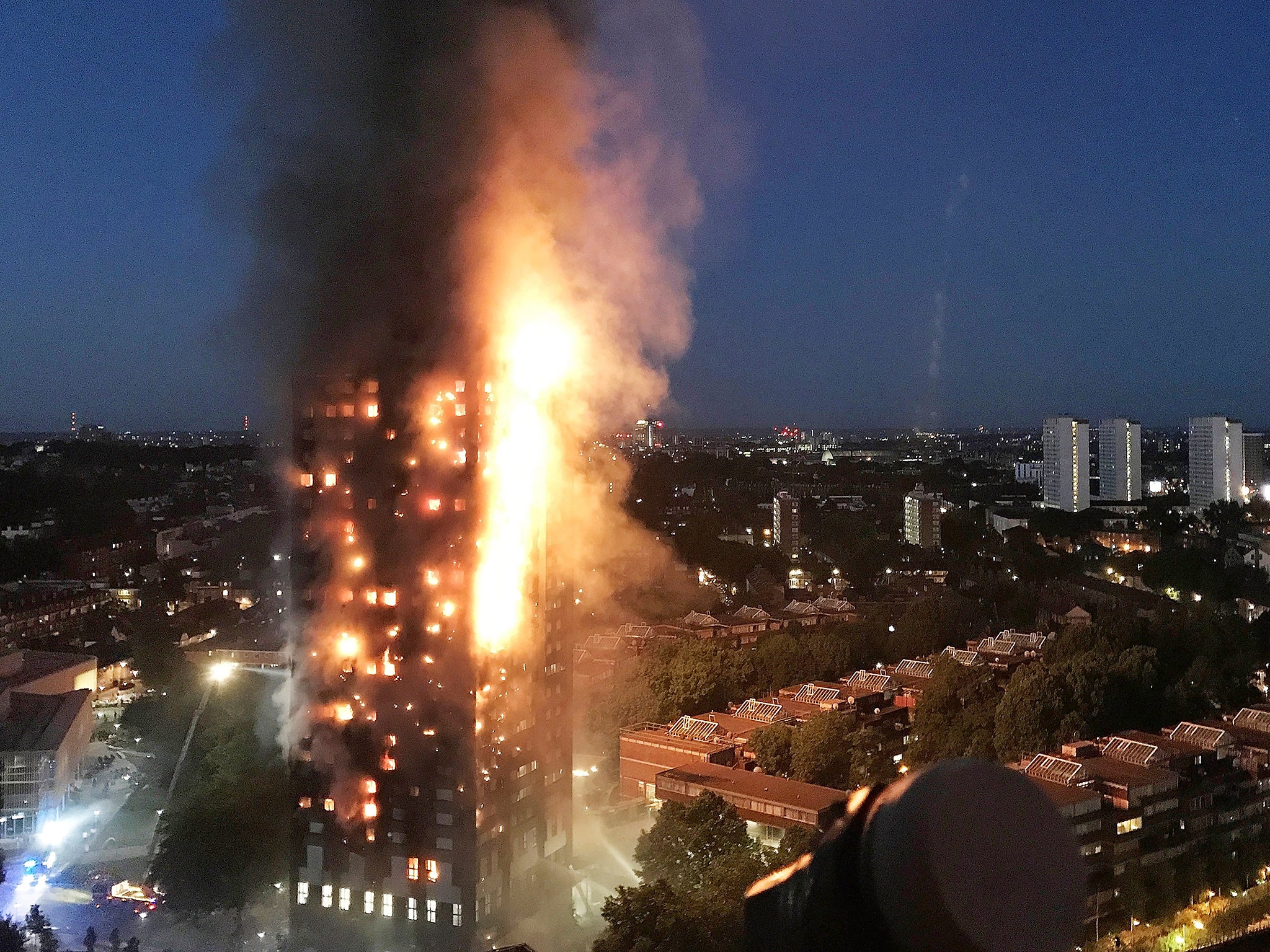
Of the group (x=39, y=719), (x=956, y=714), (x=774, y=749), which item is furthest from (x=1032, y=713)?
(x=39, y=719)

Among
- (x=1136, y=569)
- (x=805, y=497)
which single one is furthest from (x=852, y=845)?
(x=805, y=497)

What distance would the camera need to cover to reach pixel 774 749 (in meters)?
8.59

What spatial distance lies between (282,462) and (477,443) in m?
1.57

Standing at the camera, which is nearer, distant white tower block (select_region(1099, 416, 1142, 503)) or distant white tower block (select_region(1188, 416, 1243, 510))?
distant white tower block (select_region(1188, 416, 1243, 510))

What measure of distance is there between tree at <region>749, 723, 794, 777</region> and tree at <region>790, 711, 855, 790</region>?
1.7 inches

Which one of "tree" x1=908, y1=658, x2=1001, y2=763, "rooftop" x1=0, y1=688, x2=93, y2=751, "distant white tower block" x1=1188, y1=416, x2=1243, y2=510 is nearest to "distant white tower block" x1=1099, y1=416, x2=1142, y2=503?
"distant white tower block" x1=1188, y1=416, x2=1243, y2=510

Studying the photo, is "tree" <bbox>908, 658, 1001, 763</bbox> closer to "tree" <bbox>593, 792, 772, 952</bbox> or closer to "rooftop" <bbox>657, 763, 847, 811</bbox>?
"rooftop" <bbox>657, 763, 847, 811</bbox>

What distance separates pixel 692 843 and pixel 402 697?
2069mm

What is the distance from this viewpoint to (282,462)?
7.29 m

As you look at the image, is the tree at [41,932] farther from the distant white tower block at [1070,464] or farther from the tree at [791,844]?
the distant white tower block at [1070,464]

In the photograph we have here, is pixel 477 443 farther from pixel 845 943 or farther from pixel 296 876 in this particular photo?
pixel 845 943

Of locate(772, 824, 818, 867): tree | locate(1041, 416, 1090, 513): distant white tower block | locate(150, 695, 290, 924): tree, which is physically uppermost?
locate(1041, 416, 1090, 513): distant white tower block

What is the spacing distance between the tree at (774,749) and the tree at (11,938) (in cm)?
530

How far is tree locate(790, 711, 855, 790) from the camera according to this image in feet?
27.6
